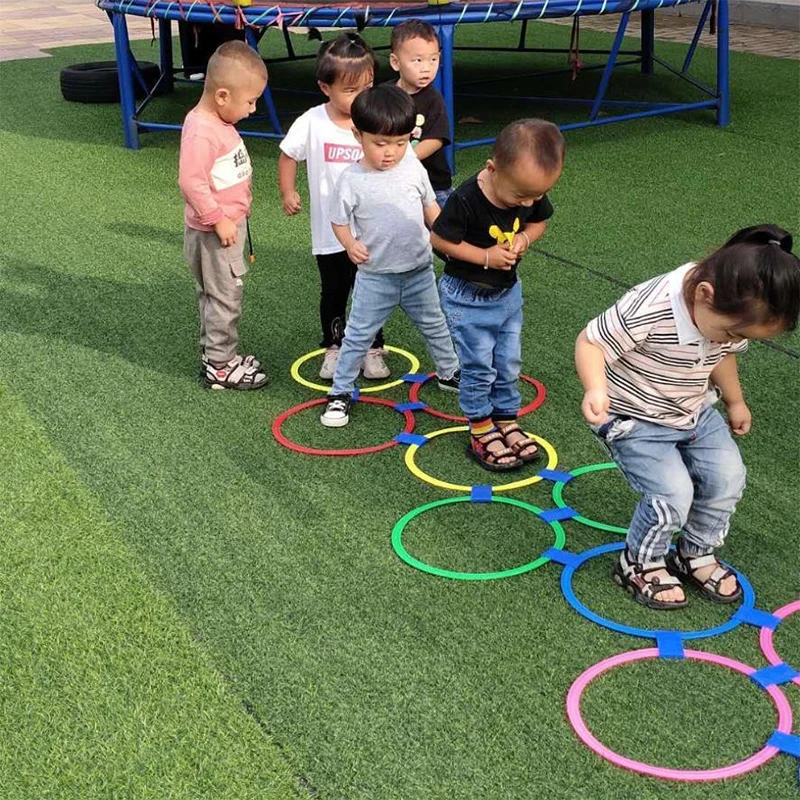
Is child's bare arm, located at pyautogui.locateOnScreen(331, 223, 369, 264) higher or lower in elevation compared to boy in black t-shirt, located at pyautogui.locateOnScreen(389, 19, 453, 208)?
lower

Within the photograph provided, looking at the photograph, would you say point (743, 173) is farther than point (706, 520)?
Yes

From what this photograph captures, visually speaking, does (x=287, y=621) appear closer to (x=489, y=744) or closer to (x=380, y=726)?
(x=380, y=726)

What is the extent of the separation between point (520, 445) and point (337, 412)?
0.86m

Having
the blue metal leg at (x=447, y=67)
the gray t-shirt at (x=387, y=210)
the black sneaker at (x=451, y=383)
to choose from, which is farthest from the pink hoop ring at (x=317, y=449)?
the blue metal leg at (x=447, y=67)

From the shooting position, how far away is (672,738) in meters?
2.95

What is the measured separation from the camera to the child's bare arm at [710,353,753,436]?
11.5 ft

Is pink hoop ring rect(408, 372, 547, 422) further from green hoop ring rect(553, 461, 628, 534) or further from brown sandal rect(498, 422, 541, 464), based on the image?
green hoop ring rect(553, 461, 628, 534)

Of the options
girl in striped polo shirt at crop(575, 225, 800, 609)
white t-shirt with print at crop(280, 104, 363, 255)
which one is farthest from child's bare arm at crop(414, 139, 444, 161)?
girl in striped polo shirt at crop(575, 225, 800, 609)

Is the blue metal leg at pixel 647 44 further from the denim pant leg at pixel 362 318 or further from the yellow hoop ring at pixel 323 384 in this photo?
the denim pant leg at pixel 362 318

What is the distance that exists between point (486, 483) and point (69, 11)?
19.7 metres

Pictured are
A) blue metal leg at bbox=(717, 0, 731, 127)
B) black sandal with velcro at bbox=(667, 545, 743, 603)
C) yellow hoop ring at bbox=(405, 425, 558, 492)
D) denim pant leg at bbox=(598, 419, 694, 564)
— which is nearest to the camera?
denim pant leg at bbox=(598, 419, 694, 564)

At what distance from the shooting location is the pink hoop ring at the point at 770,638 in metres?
3.23

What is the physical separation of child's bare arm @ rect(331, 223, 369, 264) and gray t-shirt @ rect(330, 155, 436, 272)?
24 millimetres

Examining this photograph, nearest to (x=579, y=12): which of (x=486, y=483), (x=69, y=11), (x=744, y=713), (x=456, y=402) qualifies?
(x=456, y=402)
